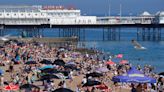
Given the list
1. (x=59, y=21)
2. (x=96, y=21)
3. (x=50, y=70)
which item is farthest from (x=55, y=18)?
(x=50, y=70)

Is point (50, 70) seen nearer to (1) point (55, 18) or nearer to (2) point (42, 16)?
(1) point (55, 18)

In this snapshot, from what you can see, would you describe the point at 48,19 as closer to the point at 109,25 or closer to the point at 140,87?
the point at 109,25

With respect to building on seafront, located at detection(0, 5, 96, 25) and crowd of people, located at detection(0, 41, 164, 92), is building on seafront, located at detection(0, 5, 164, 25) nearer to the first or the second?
building on seafront, located at detection(0, 5, 96, 25)

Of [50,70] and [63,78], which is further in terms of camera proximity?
[50,70]

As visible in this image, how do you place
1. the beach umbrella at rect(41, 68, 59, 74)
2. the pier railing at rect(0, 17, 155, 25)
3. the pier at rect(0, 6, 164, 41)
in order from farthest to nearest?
the pier at rect(0, 6, 164, 41)
the pier railing at rect(0, 17, 155, 25)
the beach umbrella at rect(41, 68, 59, 74)

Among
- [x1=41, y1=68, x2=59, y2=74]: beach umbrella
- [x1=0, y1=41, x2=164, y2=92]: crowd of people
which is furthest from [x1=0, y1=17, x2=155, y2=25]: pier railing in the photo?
[x1=41, y1=68, x2=59, y2=74]: beach umbrella

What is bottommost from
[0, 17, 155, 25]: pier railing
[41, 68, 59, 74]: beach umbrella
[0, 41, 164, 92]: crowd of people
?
[0, 41, 164, 92]: crowd of people

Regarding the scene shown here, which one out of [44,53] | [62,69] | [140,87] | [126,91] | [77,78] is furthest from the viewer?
[44,53]

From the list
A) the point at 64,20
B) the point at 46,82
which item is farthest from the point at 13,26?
the point at 46,82

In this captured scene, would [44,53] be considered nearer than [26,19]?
Yes

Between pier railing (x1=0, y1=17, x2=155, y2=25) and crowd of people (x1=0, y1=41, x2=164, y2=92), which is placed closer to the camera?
crowd of people (x1=0, y1=41, x2=164, y2=92)

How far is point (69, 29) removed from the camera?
88.1 meters

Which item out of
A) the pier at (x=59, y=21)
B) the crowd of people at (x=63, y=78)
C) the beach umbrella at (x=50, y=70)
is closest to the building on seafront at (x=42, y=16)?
the pier at (x=59, y=21)

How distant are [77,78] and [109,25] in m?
52.6
